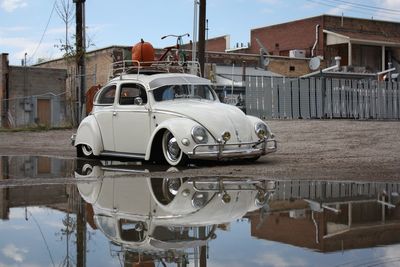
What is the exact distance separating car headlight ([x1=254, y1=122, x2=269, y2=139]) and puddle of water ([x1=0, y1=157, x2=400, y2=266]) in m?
2.34

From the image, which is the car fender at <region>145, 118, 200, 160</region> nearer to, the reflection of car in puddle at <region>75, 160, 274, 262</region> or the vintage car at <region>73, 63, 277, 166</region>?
the vintage car at <region>73, 63, 277, 166</region>

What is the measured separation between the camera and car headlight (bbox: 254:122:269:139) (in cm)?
1204

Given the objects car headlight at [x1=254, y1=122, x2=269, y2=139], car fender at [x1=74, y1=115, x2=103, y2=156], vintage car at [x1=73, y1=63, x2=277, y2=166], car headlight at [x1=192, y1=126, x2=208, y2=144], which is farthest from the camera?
car fender at [x1=74, y1=115, x2=103, y2=156]

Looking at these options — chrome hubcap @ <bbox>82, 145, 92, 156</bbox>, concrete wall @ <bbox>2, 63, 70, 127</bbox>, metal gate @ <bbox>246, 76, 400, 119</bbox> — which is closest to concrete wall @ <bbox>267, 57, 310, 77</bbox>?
metal gate @ <bbox>246, 76, 400, 119</bbox>

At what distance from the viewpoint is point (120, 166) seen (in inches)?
496

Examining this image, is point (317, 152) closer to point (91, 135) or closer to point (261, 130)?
point (261, 130)

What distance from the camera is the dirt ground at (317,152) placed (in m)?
10.6

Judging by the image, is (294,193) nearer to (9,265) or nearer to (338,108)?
(9,265)

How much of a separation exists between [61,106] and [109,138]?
91.6 ft

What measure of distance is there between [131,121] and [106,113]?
2.84 ft

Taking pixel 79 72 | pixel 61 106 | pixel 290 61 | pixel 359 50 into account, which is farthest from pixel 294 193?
pixel 359 50

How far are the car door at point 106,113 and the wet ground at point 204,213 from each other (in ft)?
2.23

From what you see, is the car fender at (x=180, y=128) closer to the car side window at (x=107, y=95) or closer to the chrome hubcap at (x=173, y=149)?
the chrome hubcap at (x=173, y=149)

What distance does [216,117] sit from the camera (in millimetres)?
11594
